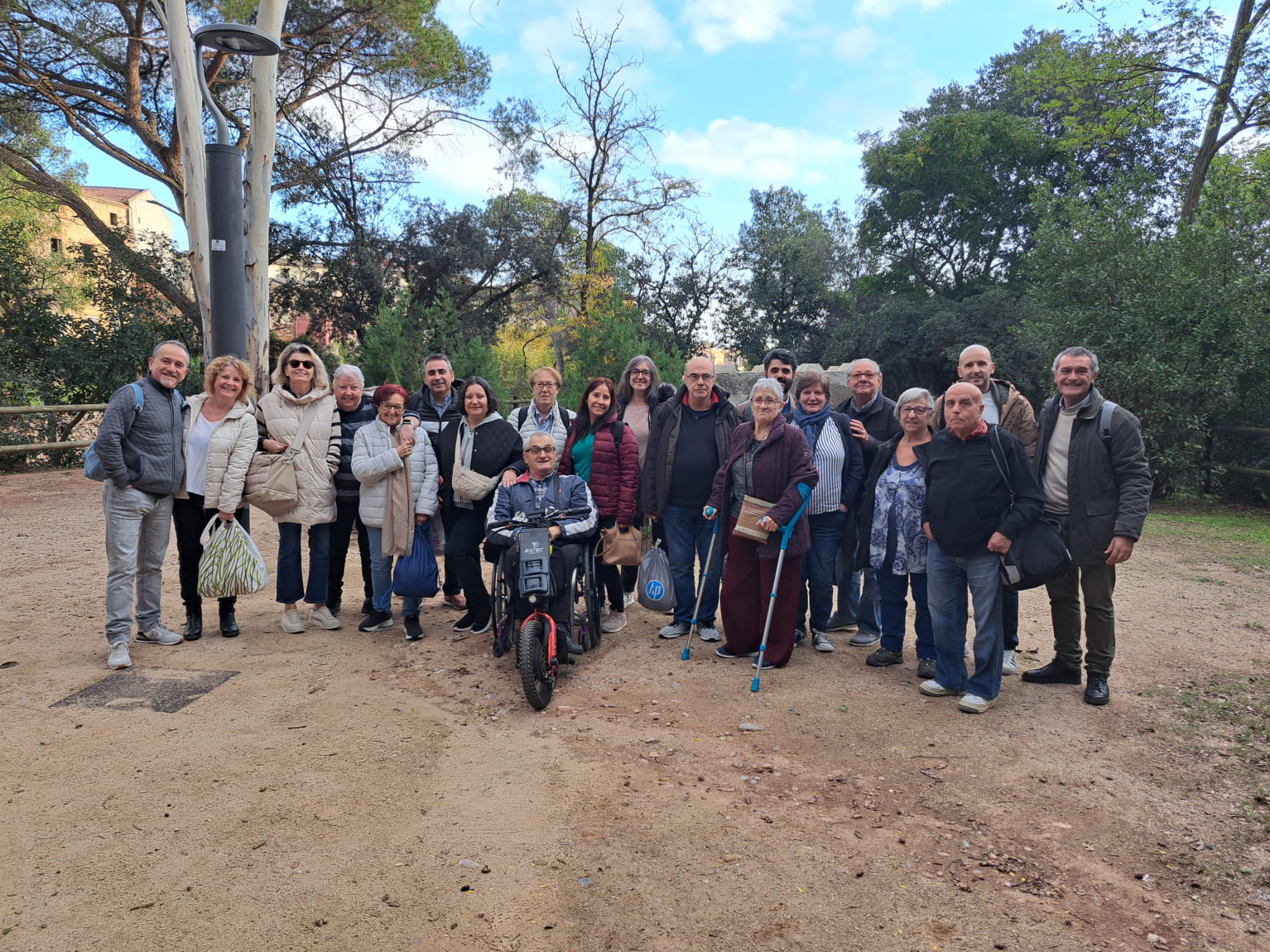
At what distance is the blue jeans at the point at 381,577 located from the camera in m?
5.59

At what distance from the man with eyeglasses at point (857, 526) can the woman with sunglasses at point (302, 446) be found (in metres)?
3.62

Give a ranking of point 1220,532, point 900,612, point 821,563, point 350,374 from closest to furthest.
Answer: point 900,612, point 821,563, point 350,374, point 1220,532

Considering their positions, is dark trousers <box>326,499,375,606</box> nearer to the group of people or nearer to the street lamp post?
the group of people

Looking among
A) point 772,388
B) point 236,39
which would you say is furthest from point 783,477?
point 236,39

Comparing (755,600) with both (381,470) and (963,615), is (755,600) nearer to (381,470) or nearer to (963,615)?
(963,615)

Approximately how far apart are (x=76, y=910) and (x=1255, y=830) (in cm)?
450

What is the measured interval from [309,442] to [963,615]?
173 inches

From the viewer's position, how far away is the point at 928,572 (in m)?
4.61

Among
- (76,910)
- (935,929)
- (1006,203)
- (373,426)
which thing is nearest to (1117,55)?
(1006,203)

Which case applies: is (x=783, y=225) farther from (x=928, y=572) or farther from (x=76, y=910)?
(x=76, y=910)

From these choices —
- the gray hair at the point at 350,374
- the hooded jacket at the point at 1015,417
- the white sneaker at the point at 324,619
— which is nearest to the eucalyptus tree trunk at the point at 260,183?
the gray hair at the point at 350,374

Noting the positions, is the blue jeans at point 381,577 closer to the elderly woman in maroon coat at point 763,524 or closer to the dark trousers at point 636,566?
the dark trousers at point 636,566

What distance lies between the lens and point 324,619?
577 cm

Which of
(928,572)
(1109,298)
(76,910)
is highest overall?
(1109,298)
